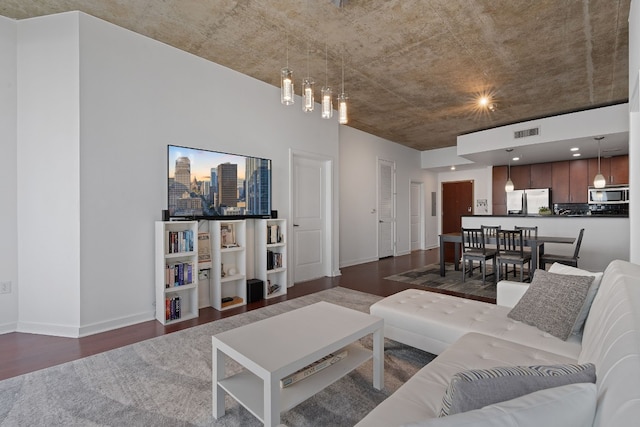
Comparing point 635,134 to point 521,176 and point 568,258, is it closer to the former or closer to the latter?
point 568,258

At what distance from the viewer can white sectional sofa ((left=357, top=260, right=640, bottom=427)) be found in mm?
636

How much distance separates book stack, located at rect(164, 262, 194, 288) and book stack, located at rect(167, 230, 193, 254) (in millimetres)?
167

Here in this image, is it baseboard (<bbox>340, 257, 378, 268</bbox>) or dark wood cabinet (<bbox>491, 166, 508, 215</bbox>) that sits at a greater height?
dark wood cabinet (<bbox>491, 166, 508, 215</bbox>)

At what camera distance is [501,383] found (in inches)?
30.7

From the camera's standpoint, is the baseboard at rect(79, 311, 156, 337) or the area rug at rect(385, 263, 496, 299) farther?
the area rug at rect(385, 263, 496, 299)

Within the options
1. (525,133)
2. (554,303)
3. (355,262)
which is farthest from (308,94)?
(525,133)

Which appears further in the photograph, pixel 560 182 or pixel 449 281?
pixel 560 182

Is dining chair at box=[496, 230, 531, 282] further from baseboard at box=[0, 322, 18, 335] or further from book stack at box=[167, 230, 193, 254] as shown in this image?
baseboard at box=[0, 322, 18, 335]

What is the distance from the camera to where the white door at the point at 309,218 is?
4699 millimetres

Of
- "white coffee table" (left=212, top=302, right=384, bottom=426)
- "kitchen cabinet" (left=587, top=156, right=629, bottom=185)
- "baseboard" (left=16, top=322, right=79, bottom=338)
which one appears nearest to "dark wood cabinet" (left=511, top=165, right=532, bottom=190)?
"kitchen cabinet" (left=587, top=156, right=629, bottom=185)

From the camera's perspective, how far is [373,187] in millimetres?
6688

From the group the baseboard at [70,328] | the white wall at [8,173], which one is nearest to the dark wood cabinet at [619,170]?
the baseboard at [70,328]

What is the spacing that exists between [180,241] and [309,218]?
2.16 metres

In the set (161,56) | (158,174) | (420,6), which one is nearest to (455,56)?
(420,6)
